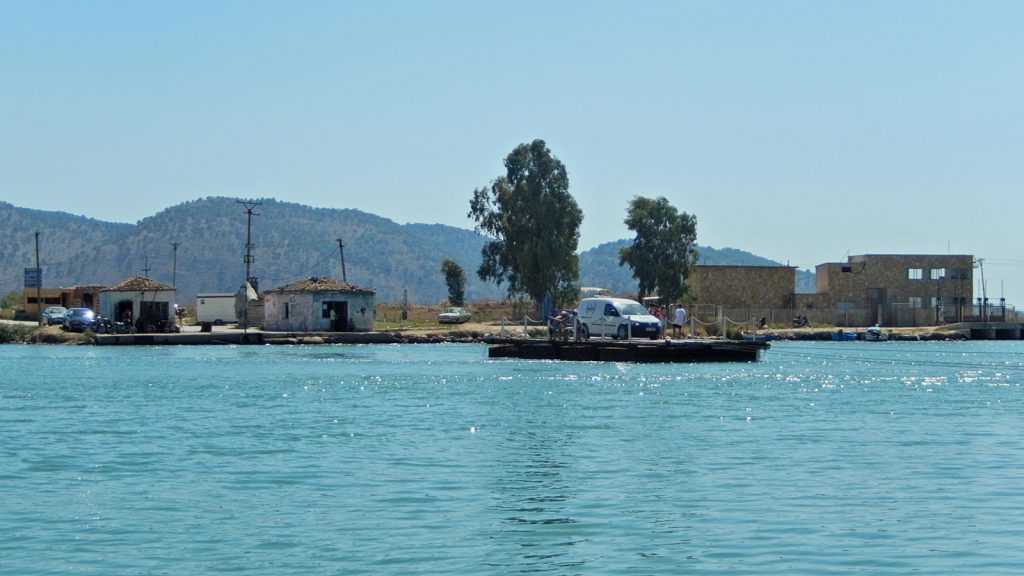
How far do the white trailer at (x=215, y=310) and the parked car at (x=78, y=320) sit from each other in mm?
10716

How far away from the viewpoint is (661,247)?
3861 inches

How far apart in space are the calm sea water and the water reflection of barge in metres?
8.91

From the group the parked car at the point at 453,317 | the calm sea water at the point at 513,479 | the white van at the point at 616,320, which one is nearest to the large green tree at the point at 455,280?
the parked car at the point at 453,317

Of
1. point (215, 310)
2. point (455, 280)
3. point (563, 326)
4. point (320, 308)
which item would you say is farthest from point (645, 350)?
point (455, 280)

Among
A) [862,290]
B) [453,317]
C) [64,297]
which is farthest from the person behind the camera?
[64,297]

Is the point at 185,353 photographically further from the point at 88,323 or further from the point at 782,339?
the point at 782,339

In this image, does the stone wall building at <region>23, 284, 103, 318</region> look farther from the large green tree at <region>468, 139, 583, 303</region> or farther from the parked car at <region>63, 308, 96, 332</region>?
the large green tree at <region>468, 139, 583, 303</region>

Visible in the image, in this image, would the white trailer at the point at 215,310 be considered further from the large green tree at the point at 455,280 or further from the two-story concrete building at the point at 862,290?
the two-story concrete building at the point at 862,290

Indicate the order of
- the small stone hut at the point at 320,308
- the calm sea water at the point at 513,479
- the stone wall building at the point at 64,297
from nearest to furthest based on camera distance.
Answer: the calm sea water at the point at 513,479 → the small stone hut at the point at 320,308 → the stone wall building at the point at 64,297

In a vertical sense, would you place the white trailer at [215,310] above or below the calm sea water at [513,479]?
above

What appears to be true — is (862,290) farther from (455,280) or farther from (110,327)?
(110,327)

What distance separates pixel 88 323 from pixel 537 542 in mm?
75680

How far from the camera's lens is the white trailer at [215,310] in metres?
98.8

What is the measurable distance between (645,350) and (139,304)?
4453cm
